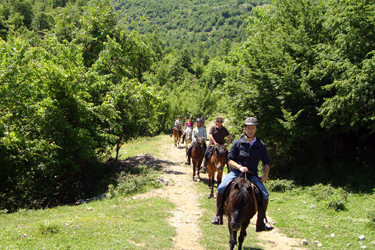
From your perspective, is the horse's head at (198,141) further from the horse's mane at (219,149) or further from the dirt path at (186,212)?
the horse's mane at (219,149)

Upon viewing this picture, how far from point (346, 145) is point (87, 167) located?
14065mm

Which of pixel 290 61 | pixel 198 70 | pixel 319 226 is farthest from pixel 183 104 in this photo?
pixel 198 70

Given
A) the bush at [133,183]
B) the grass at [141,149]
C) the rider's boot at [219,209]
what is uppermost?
the rider's boot at [219,209]

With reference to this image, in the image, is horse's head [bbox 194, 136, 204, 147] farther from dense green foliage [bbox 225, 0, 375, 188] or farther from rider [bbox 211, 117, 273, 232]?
rider [bbox 211, 117, 273, 232]

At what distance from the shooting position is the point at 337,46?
1359 cm

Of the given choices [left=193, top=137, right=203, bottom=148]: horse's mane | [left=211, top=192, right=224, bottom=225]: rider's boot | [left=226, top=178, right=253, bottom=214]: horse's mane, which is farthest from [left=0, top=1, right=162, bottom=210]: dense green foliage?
[left=226, top=178, right=253, bottom=214]: horse's mane

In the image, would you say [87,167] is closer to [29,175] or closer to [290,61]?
[29,175]

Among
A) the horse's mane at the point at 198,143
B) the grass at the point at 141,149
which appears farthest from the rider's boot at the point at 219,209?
the grass at the point at 141,149

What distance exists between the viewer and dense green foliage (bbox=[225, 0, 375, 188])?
12.0m

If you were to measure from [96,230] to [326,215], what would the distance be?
7.56 metres

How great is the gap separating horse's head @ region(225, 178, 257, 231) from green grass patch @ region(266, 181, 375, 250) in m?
2.93

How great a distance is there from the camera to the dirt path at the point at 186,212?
779cm

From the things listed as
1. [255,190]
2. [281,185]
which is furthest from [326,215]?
[255,190]

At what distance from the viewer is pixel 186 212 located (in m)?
10.3
